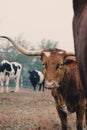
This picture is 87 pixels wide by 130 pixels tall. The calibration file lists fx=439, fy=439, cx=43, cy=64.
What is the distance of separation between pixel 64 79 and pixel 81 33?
5.50m

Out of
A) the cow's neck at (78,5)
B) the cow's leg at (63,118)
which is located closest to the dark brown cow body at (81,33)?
the cow's neck at (78,5)

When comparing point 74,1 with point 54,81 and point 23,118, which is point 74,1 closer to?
point 54,81

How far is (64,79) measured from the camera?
741 cm

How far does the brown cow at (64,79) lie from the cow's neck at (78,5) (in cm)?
444

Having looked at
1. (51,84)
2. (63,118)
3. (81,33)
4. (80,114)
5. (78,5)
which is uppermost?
(78,5)

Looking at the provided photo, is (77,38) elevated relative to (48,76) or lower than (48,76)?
elevated

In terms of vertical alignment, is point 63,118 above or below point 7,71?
above

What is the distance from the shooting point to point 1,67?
26.6m

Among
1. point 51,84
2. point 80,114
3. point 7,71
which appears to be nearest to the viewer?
point 51,84

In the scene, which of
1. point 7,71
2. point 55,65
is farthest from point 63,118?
point 7,71

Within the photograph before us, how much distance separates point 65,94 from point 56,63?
0.59 metres

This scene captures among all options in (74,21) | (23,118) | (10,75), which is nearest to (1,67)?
(10,75)

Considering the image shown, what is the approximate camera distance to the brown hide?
271 inches

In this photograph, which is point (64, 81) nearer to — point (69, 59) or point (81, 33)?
point (69, 59)
